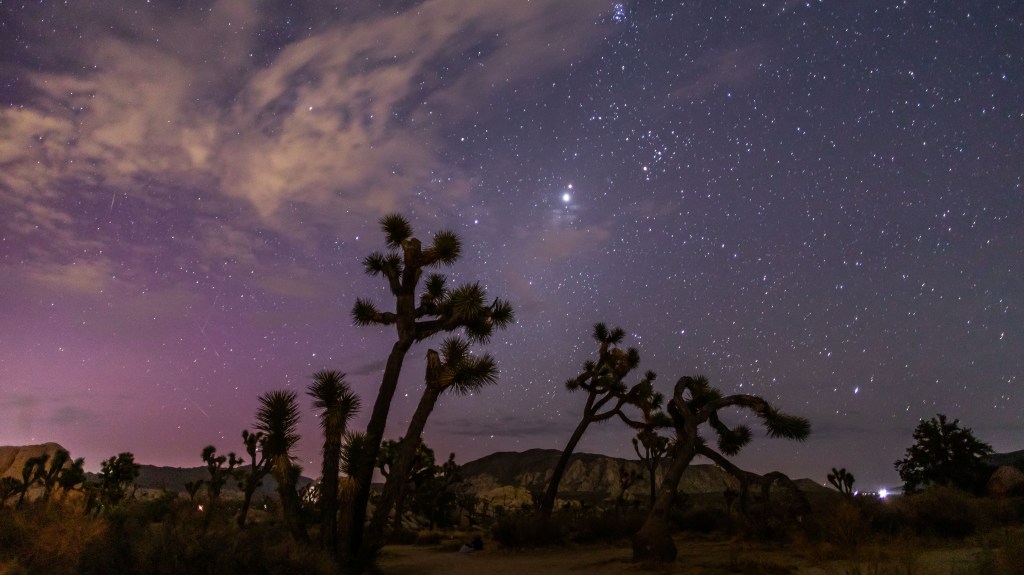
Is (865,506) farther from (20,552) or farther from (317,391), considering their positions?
(20,552)

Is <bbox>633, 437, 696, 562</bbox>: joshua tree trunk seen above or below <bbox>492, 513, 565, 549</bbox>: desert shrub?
above

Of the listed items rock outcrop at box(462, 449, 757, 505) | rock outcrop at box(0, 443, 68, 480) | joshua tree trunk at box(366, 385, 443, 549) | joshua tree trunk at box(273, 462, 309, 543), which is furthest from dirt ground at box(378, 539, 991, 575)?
rock outcrop at box(462, 449, 757, 505)

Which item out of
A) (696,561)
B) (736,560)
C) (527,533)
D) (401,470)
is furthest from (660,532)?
(527,533)

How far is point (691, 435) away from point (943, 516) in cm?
725

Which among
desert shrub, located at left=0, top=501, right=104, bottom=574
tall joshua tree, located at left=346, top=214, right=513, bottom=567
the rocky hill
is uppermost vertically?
tall joshua tree, located at left=346, top=214, right=513, bottom=567

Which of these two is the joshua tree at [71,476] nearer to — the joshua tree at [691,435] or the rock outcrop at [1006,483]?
the joshua tree at [691,435]

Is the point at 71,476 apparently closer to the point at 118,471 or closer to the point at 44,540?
the point at 118,471

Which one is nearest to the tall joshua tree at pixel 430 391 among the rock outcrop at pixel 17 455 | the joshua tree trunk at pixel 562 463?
the joshua tree trunk at pixel 562 463

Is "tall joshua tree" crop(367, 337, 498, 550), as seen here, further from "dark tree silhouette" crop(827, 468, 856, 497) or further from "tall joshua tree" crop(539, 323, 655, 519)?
"dark tree silhouette" crop(827, 468, 856, 497)

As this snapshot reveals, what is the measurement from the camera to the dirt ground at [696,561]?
407 inches

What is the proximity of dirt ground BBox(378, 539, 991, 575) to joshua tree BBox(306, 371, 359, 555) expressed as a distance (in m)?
3.17

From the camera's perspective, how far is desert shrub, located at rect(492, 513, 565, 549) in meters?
21.4

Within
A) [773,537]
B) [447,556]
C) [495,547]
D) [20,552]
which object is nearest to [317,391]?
[20,552]

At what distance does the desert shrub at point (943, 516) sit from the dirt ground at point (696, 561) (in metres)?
2.89
